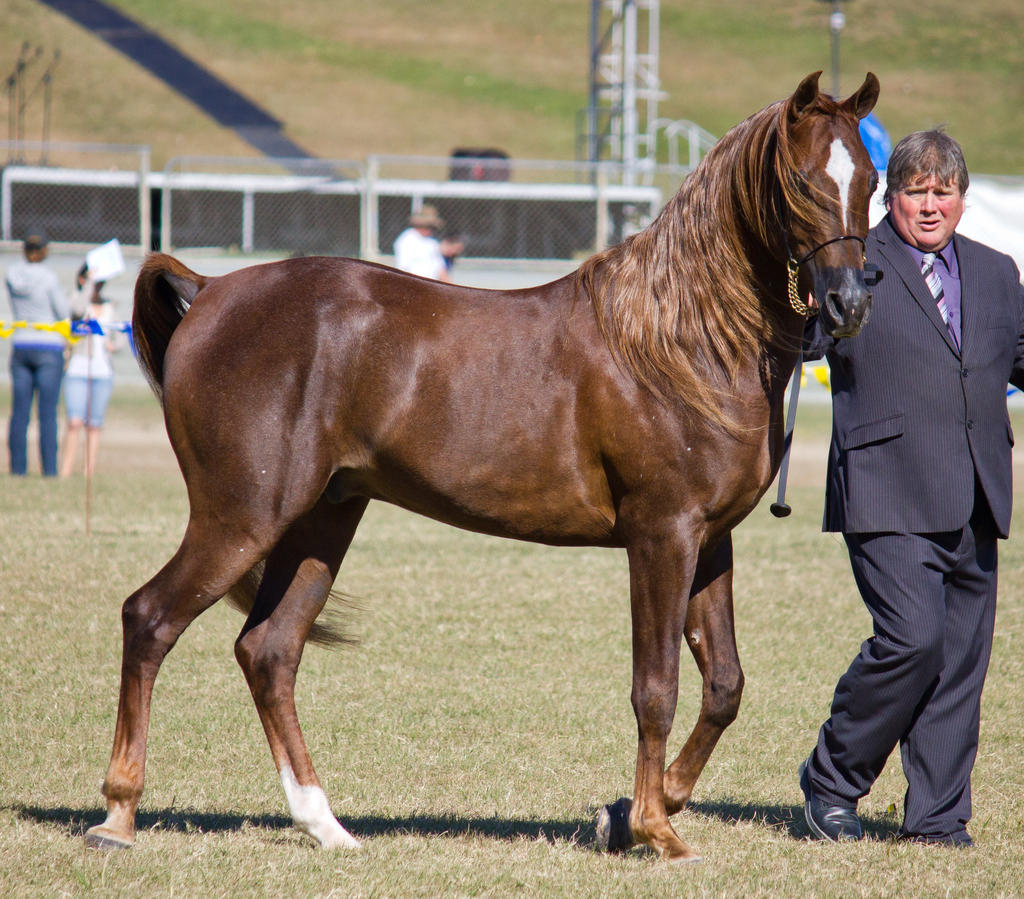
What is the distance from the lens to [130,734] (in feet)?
12.8

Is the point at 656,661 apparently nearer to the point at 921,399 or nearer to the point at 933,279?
the point at 921,399

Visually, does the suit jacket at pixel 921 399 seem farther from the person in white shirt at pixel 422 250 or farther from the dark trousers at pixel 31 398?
the dark trousers at pixel 31 398

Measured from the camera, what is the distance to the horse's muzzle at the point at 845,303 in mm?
3402

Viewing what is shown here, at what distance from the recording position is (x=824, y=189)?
11.6 ft

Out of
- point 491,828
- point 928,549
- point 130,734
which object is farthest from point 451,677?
point 928,549

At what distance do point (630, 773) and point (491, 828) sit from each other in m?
0.84

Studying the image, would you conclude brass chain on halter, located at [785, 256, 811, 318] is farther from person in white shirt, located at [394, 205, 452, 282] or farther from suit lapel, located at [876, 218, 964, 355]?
person in white shirt, located at [394, 205, 452, 282]

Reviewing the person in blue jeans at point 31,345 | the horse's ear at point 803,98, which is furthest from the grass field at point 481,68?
the horse's ear at point 803,98

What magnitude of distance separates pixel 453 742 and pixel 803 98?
9.85ft

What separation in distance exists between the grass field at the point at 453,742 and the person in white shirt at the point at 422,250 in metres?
5.05

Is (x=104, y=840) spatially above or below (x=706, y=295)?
below

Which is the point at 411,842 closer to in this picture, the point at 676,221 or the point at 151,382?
the point at 151,382

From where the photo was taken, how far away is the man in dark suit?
3959mm

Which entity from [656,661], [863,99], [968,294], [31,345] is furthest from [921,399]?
[31,345]
